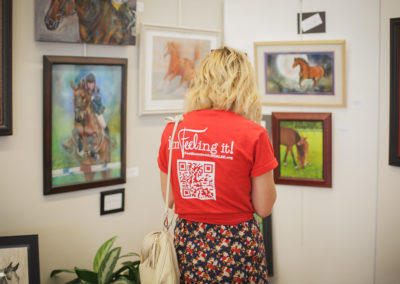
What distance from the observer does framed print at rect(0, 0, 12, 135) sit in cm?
213

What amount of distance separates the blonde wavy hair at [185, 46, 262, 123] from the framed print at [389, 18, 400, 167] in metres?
1.18

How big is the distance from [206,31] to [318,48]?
32.0 inches

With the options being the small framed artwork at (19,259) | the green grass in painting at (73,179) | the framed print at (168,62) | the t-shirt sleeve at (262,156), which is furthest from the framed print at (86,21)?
the t-shirt sleeve at (262,156)

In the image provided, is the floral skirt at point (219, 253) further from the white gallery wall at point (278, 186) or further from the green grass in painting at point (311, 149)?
the green grass in painting at point (311, 149)

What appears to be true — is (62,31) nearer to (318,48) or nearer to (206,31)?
(206,31)

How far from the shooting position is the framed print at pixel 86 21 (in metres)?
2.31

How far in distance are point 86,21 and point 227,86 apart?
3.69 ft

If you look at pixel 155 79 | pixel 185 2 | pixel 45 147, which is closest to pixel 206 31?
pixel 185 2

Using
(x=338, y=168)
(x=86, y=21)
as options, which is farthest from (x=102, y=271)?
(x=338, y=168)

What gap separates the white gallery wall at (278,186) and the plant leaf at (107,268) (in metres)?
0.30

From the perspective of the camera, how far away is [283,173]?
3.08 m

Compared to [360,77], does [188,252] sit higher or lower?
lower

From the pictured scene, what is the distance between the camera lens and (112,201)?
2799mm

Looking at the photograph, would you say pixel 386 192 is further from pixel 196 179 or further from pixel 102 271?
pixel 102 271
